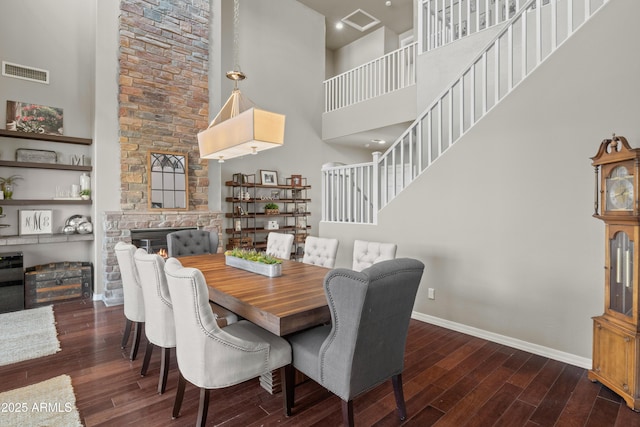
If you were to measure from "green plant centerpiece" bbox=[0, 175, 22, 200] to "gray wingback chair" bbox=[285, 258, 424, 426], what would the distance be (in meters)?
4.85

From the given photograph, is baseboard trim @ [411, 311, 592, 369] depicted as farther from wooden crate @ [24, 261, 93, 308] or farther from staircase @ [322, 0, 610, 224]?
wooden crate @ [24, 261, 93, 308]

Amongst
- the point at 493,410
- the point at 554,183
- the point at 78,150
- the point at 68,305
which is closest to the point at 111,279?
the point at 68,305

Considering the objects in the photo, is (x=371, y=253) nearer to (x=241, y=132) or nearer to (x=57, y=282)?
(x=241, y=132)

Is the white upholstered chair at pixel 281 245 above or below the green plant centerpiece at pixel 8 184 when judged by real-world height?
below

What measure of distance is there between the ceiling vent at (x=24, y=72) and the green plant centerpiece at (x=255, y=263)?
403cm

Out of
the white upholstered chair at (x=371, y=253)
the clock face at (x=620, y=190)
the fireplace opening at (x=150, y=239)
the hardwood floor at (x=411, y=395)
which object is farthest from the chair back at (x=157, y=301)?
the clock face at (x=620, y=190)

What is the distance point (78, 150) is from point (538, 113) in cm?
594

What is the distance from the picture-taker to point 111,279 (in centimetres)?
468

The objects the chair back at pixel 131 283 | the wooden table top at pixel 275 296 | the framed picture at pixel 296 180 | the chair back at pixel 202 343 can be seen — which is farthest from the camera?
the framed picture at pixel 296 180

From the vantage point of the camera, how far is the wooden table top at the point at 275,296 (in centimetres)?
187

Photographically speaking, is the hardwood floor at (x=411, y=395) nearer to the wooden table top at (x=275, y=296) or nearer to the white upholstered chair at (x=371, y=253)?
the wooden table top at (x=275, y=296)

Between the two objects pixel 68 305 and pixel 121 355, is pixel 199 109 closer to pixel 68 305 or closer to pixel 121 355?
pixel 68 305

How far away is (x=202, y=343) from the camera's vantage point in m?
1.78

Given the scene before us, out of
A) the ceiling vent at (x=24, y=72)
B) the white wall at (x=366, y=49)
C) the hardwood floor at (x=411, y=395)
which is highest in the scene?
the white wall at (x=366, y=49)
